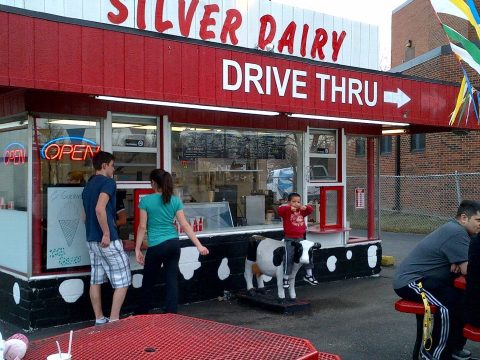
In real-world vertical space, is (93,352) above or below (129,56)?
below

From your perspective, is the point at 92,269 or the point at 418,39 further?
the point at 418,39

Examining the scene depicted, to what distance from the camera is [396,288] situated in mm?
4867

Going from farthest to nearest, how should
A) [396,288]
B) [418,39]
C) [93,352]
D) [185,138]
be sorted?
1. [418,39]
2. [185,138]
3. [396,288]
4. [93,352]

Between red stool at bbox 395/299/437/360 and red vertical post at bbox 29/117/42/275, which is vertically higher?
red vertical post at bbox 29/117/42/275

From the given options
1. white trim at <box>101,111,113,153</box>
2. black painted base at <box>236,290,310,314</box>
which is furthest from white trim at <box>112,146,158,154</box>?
black painted base at <box>236,290,310,314</box>

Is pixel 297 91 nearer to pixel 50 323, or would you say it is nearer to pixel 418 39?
pixel 50 323

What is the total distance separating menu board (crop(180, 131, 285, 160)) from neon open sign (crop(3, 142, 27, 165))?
2.01 metres

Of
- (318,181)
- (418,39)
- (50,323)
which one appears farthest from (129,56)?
(418,39)

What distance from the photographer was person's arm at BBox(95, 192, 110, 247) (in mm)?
5582

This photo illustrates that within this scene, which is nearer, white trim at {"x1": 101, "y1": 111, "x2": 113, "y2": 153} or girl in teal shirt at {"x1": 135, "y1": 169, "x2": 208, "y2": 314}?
girl in teal shirt at {"x1": 135, "y1": 169, "x2": 208, "y2": 314}

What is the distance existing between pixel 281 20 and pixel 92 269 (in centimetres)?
488

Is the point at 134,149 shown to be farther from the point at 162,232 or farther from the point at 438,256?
the point at 438,256

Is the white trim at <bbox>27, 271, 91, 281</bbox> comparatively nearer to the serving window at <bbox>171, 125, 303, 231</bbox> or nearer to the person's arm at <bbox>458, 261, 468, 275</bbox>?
the serving window at <bbox>171, 125, 303, 231</bbox>

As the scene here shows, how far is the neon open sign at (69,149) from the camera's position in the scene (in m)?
6.00
